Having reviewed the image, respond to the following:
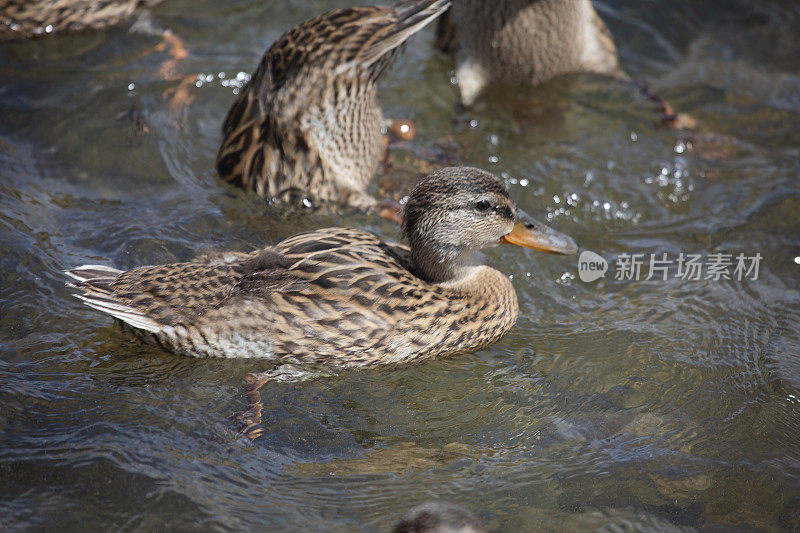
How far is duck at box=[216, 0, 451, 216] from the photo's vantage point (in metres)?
5.80

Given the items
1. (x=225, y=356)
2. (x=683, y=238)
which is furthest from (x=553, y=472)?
(x=683, y=238)

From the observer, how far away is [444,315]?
501 centimetres

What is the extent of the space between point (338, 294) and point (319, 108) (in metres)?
1.77

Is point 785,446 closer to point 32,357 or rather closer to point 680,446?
point 680,446

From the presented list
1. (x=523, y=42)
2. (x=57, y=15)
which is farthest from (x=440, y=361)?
(x=57, y=15)

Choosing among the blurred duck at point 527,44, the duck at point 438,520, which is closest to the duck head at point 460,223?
the duck at point 438,520

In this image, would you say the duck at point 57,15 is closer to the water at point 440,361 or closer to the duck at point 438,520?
the water at point 440,361

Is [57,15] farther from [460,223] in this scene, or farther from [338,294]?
[460,223]

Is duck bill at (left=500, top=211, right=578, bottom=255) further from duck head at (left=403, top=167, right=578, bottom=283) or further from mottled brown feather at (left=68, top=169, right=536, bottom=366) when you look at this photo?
mottled brown feather at (left=68, top=169, right=536, bottom=366)

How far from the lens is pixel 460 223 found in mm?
5043

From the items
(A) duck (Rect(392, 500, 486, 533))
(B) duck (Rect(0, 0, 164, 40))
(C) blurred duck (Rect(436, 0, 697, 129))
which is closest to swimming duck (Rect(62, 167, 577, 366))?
(A) duck (Rect(392, 500, 486, 533))

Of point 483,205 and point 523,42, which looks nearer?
point 483,205

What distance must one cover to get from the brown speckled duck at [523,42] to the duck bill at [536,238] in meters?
2.87

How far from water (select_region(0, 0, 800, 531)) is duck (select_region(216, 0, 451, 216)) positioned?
25 cm
